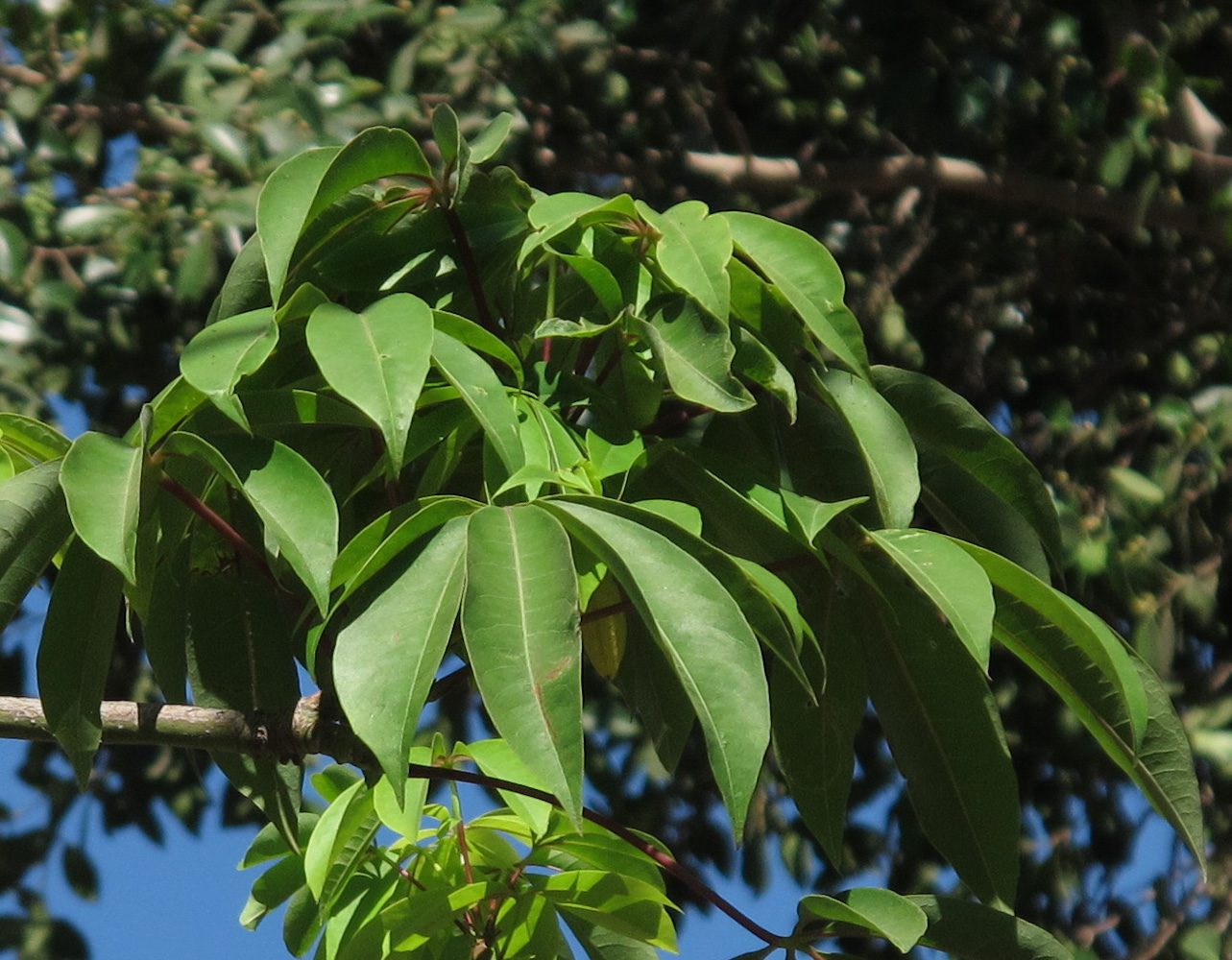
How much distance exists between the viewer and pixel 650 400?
732mm

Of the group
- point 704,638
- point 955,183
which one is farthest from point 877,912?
point 955,183

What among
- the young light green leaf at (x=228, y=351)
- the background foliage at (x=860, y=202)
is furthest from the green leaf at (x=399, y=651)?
the background foliage at (x=860, y=202)

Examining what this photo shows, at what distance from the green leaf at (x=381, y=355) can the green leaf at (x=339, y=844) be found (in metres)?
0.20

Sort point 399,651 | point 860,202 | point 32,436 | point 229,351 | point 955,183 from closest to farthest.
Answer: point 399,651 < point 229,351 < point 32,436 < point 955,183 < point 860,202

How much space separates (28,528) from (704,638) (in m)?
0.32

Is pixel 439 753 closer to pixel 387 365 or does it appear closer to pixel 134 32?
pixel 387 365

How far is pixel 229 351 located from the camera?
0.67 m

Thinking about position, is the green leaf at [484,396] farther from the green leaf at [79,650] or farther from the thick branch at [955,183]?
the thick branch at [955,183]

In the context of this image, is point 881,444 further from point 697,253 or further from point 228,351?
point 228,351

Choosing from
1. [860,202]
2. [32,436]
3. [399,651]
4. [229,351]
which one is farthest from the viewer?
[860,202]

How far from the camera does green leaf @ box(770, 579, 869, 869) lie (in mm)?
772

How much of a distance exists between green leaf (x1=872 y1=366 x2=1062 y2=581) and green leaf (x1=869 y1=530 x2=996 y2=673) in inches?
4.7

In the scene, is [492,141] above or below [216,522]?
above

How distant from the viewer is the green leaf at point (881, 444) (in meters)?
0.71
